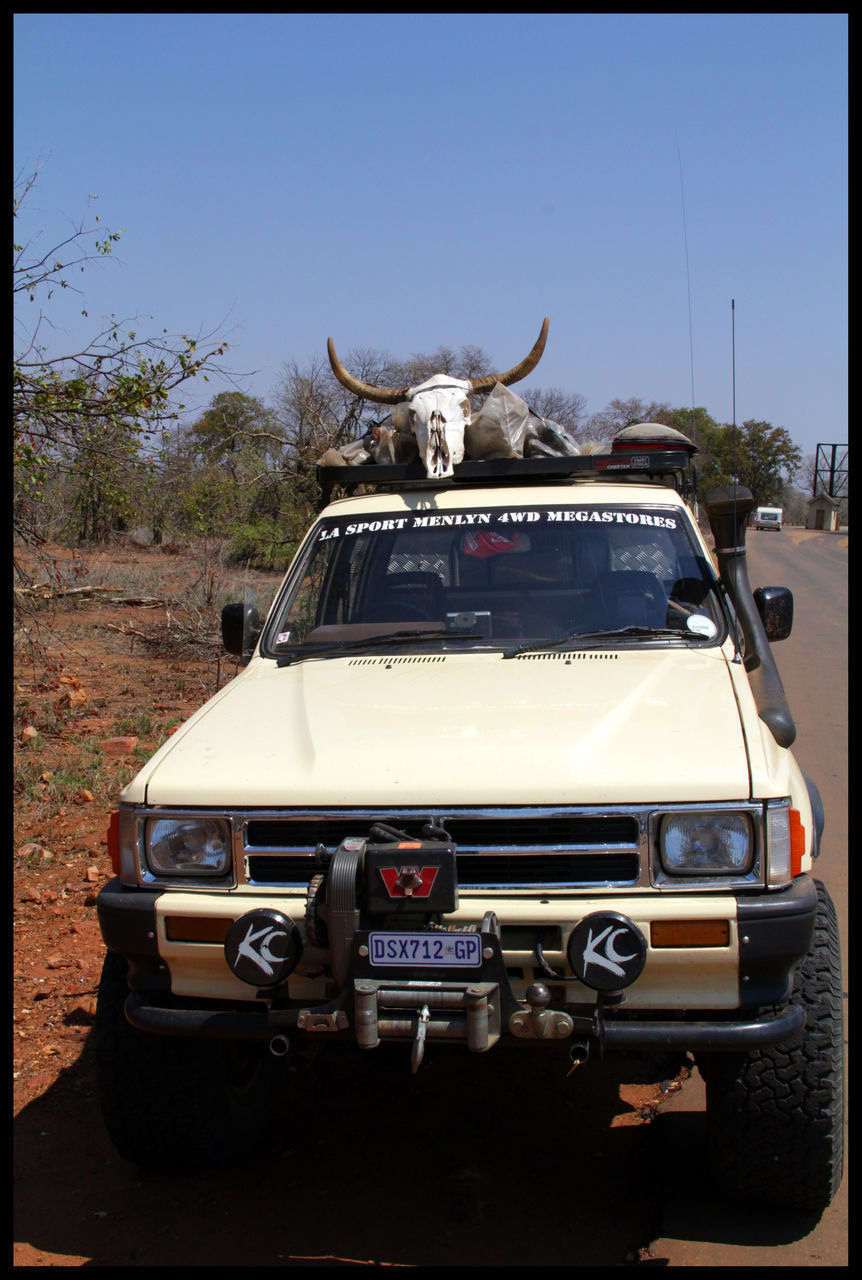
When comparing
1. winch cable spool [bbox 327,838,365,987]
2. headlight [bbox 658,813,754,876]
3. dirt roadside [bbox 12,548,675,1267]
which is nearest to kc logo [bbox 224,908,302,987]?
winch cable spool [bbox 327,838,365,987]

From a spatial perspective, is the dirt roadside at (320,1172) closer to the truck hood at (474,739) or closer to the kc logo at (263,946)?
the kc logo at (263,946)

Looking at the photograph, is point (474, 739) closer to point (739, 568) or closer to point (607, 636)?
point (607, 636)

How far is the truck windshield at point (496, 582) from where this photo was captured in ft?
13.3

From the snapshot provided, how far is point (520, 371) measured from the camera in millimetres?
5543

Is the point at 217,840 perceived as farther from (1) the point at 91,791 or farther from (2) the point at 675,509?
(1) the point at 91,791

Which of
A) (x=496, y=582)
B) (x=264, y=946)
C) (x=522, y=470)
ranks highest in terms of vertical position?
(x=522, y=470)

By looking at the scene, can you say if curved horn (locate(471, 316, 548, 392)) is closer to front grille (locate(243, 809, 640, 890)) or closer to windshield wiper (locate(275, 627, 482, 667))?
windshield wiper (locate(275, 627, 482, 667))

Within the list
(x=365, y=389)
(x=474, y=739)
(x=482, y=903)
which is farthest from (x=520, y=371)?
(x=482, y=903)

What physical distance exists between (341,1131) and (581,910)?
4.69 feet

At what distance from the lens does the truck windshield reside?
13.3 ft

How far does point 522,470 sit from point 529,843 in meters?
2.20

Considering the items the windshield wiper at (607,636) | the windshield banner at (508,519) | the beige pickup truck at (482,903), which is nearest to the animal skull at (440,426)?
the windshield banner at (508,519)

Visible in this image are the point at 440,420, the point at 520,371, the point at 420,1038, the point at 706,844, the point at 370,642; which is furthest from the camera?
the point at 520,371
